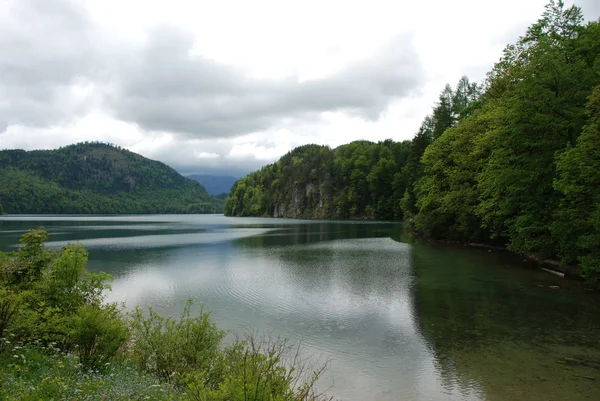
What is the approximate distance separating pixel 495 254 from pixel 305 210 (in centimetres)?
10405

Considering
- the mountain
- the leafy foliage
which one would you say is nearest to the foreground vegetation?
the leafy foliage

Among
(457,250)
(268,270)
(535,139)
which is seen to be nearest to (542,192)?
(535,139)

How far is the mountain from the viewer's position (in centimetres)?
10606

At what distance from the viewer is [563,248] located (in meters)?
22.7

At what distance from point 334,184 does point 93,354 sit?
120 m

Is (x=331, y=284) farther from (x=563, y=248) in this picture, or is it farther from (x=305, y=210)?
(x=305, y=210)

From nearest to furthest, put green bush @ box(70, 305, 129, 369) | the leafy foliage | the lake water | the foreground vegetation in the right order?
1. the foreground vegetation
2. green bush @ box(70, 305, 129, 369)
3. the lake water
4. the leafy foliage

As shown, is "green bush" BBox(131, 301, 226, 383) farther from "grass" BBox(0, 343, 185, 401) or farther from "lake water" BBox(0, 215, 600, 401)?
"lake water" BBox(0, 215, 600, 401)

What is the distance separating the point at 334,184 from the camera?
12712cm

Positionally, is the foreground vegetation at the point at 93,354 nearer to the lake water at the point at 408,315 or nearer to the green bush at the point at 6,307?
the green bush at the point at 6,307

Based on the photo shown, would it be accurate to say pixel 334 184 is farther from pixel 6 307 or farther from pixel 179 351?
pixel 6 307

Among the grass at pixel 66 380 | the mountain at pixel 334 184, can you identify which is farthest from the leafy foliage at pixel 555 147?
the mountain at pixel 334 184

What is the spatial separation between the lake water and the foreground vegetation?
2421mm

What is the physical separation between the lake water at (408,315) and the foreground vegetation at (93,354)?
2421 mm
